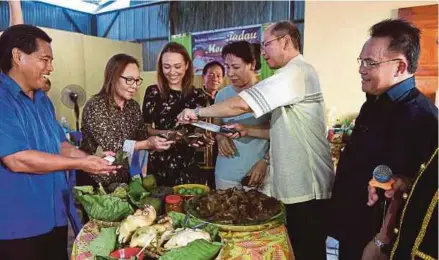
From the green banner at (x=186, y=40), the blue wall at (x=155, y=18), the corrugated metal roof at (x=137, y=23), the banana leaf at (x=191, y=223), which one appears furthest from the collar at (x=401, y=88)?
the corrugated metal roof at (x=137, y=23)

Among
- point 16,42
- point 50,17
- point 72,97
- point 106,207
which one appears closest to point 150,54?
point 50,17

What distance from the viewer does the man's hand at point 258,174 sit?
6.51 feet

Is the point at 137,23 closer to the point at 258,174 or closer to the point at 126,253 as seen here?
the point at 258,174

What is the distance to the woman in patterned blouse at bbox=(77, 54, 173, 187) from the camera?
1925mm

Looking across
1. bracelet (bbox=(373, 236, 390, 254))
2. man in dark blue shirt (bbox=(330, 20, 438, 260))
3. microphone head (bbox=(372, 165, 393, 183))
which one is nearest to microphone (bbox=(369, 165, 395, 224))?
microphone head (bbox=(372, 165, 393, 183))

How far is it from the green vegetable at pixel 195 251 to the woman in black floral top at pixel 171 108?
120cm

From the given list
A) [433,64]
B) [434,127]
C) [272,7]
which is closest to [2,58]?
[434,127]

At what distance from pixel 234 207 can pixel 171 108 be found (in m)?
1.05

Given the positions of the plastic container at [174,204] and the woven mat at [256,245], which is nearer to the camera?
the woven mat at [256,245]

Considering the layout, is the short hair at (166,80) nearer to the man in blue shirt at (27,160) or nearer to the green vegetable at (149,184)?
the green vegetable at (149,184)

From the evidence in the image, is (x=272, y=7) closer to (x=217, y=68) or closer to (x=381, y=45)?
(x=217, y=68)

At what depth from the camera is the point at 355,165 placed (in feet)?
4.72

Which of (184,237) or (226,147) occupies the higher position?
(226,147)

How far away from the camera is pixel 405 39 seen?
130 centimetres
